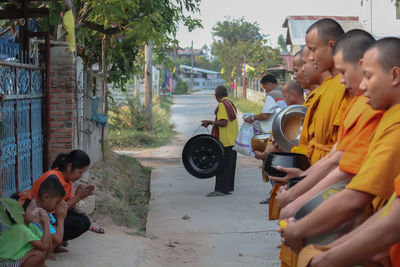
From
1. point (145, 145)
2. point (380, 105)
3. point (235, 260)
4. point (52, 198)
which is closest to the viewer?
point (380, 105)

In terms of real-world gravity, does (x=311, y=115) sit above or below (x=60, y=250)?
above

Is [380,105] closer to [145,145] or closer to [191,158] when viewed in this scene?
[191,158]

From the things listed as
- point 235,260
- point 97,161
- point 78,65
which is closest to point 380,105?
point 235,260

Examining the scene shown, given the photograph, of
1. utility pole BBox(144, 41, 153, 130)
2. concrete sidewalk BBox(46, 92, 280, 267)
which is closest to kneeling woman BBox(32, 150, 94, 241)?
concrete sidewalk BBox(46, 92, 280, 267)

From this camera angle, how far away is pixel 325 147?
345cm

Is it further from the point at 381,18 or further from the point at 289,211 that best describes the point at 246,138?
the point at 381,18

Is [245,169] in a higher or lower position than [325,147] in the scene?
lower

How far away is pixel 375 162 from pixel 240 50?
166 feet

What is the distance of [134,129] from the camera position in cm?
A: 1880

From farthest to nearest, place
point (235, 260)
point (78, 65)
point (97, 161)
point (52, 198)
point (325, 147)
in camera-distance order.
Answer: point (97, 161) → point (78, 65) → point (235, 260) → point (52, 198) → point (325, 147)

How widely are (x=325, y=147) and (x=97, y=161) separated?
7.60 metres

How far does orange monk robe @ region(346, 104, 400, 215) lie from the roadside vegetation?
1375cm

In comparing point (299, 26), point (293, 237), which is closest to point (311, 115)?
point (293, 237)

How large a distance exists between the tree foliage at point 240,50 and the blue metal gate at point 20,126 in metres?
27.9
